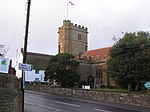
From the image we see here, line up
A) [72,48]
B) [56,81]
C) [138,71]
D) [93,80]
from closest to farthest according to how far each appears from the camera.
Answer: [138,71] < [56,81] < [93,80] < [72,48]

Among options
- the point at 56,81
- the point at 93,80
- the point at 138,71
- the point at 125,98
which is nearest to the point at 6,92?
the point at 125,98

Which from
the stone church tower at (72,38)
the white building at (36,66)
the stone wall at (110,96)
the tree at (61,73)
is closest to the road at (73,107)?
A: the stone wall at (110,96)

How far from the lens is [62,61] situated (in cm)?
5822

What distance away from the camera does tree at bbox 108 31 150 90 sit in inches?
1678

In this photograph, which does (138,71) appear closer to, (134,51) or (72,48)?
(134,51)

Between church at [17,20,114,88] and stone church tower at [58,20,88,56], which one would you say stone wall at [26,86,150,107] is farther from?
stone church tower at [58,20,88,56]

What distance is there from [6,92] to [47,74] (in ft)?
144

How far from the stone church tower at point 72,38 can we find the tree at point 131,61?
44682 millimetres

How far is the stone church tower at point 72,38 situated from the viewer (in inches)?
3521

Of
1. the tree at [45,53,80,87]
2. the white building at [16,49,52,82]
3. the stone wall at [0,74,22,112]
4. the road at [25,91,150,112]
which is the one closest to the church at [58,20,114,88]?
the white building at [16,49,52,82]

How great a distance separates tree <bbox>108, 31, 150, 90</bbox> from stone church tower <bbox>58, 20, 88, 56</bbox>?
44.7 metres

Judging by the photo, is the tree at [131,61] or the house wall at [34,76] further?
the house wall at [34,76]

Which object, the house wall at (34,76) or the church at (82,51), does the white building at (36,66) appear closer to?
the house wall at (34,76)

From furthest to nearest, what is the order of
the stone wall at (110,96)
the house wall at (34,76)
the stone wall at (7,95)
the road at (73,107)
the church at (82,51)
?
the house wall at (34,76)
the church at (82,51)
the stone wall at (110,96)
the road at (73,107)
the stone wall at (7,95)
